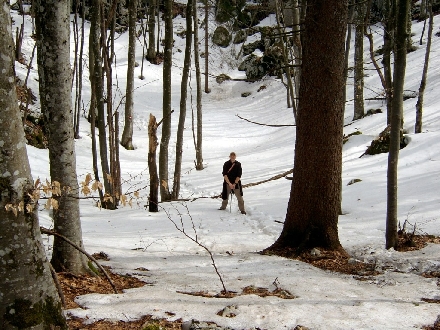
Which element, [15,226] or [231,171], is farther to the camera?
[231,171]

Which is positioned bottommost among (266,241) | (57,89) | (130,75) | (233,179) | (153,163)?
(266,241)

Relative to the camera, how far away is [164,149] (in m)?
12.3

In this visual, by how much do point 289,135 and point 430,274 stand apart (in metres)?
16.4

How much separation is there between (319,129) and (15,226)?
4.81 metres

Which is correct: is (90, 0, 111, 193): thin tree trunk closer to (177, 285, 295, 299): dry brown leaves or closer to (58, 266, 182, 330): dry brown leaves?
(58, 266, 182, 330): dry brown leaves

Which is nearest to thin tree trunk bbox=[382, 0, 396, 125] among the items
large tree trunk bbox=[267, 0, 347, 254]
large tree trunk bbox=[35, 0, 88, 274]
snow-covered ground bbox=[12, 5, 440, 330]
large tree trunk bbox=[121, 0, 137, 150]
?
snow-covered ground bbox=[12, 5, 440, 330]

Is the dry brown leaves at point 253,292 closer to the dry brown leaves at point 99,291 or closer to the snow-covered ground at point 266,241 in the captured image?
the snow-covered ground at point 266,241

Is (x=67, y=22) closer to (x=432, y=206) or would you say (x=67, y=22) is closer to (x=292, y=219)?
(x=292, y=219)

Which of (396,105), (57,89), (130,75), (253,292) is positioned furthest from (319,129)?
(130,75)

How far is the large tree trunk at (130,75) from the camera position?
54.7ft

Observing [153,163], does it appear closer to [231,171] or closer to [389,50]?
[231,171]

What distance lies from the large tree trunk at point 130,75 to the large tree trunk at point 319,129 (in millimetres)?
10840

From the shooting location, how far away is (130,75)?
18.1 metres

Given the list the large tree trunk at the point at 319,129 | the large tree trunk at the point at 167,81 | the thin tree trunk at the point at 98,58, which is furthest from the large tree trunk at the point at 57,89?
the large tree trunk at the point at 167,81
